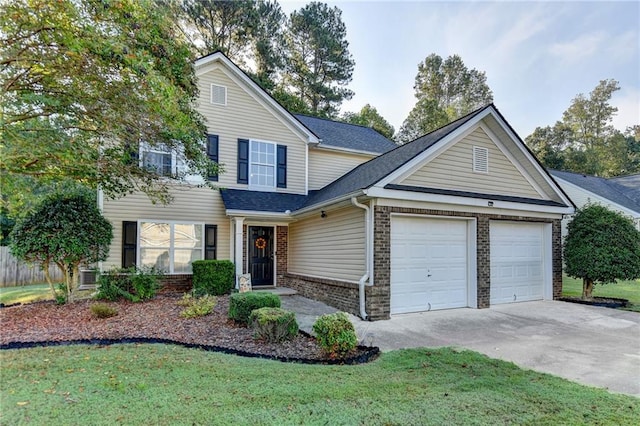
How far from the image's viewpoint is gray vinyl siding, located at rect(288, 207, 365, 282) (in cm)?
812

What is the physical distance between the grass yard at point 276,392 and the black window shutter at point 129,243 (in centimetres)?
550

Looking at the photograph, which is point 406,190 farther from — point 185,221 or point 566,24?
point 566,24

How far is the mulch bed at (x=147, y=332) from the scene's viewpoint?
199 inches

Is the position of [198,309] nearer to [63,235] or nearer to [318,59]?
[63,235]

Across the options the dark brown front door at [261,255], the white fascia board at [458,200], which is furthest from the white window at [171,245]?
the white fascia board at [458,200]

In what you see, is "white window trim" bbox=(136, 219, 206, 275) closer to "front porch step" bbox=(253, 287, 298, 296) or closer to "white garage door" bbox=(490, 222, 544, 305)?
"front porch step" bbox=(253, 287, 298, 296)

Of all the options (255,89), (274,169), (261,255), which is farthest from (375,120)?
(261,255)

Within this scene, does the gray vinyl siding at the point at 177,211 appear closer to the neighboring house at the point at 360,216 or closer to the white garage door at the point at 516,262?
the neighboring house at the point at 360,216

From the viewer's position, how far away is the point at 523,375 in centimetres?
421

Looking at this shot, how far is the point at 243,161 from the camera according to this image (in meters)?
11.6

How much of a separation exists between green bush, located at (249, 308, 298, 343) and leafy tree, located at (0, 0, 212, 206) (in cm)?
400

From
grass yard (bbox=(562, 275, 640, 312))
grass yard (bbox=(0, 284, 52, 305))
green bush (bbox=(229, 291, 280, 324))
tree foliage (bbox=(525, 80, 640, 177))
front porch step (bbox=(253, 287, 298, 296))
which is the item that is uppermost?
tree foliage (bbox=(525, 80, 640, 177))

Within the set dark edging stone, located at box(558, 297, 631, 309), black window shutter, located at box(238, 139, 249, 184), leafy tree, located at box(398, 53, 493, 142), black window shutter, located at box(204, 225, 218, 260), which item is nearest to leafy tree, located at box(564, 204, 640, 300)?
dark edging stone, located at box(558, 297, 631, 309)

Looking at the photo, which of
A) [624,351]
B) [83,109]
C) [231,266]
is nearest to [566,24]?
[624,351]
